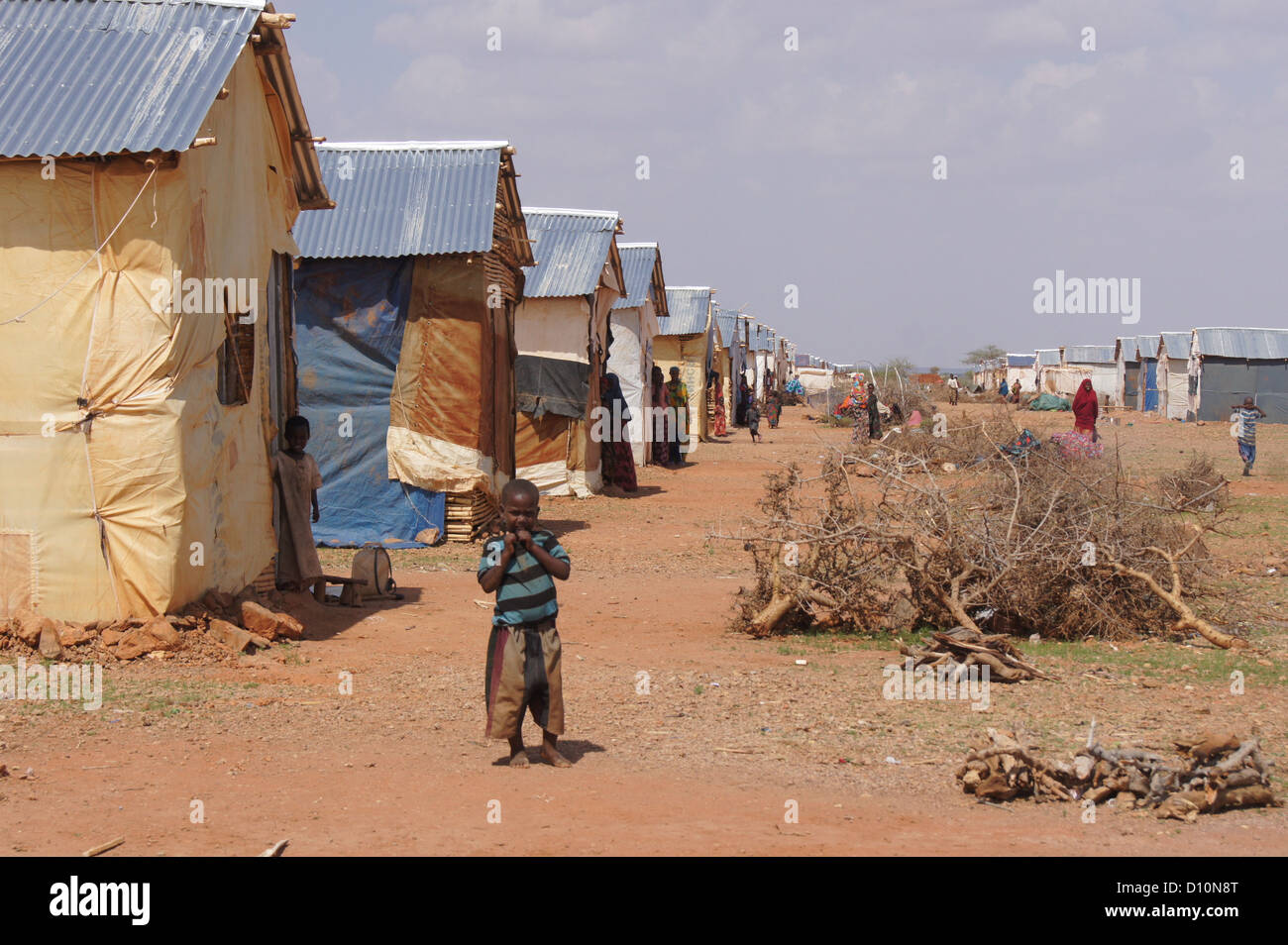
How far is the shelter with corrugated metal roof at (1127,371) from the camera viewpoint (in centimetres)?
6425

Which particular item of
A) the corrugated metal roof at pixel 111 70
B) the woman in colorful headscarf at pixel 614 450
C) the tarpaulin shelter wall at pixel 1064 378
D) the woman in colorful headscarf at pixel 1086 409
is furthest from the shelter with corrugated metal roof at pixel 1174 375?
the corrugated metal roof at pixel 111 70

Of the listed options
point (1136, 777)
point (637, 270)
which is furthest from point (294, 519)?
point (637, 270)

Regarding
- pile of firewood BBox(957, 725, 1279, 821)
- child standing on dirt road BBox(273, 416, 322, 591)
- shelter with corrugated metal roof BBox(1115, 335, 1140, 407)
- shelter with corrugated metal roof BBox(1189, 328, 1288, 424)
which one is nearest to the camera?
pile of firewood BBox(957, 725, 1279, 821)

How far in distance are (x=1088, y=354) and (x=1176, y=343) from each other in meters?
22.8

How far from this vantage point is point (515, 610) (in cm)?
620

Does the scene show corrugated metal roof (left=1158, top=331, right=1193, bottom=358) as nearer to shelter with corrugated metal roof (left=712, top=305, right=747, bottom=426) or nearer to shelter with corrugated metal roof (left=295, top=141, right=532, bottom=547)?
shelter with corrugated metal roof (left=712, top=305, right=747, bottom=426)

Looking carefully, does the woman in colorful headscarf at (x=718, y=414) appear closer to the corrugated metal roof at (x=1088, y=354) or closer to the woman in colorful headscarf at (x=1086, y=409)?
the woman in colorful headscarf at (x=1086, y=409)

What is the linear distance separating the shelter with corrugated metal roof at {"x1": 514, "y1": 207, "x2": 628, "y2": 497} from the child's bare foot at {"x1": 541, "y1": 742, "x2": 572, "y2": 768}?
13781mm

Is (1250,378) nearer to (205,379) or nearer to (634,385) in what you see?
(634,385)

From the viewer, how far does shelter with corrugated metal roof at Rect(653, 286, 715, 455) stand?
36438 mm

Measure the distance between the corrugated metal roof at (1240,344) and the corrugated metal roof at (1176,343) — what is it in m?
3.94

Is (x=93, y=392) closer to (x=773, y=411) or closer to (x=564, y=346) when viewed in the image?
(x=564, y=346)

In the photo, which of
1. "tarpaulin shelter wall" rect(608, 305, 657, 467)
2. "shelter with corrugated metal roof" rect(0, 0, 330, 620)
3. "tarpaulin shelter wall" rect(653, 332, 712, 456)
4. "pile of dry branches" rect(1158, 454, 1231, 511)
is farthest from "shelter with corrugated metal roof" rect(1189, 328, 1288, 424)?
"shelter with corrugated metal roof" rect(0, 0, 330, 620)

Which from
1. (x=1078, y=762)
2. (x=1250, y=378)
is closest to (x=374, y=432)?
(x=1078, y=762)
